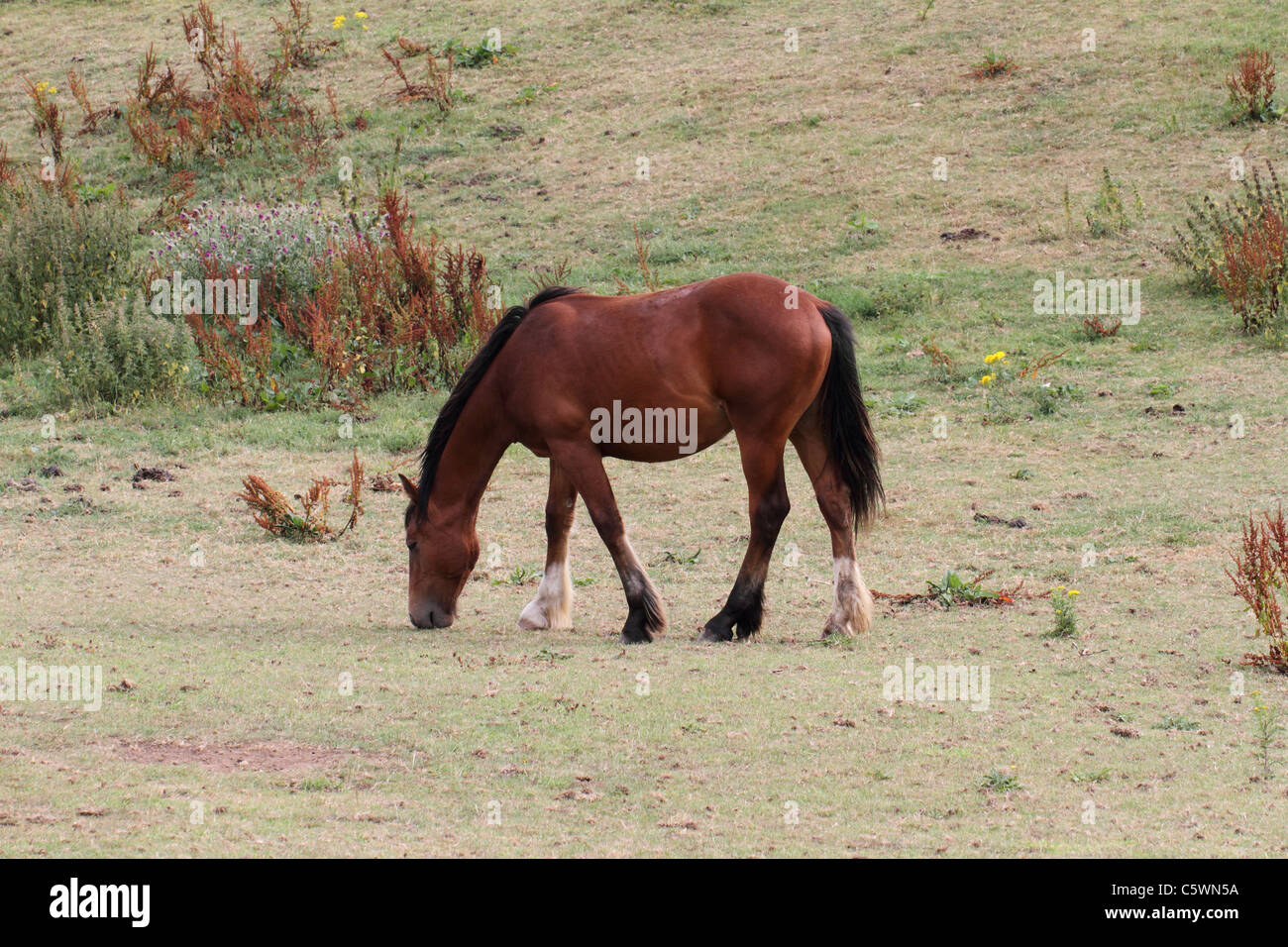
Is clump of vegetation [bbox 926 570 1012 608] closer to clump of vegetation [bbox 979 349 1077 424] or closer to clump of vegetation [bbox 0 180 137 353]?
clump of vegetation [bbox 979 349 1077 424]

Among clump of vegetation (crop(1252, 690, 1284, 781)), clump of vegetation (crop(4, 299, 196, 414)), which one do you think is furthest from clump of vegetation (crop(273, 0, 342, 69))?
clump of vegetation (crop(1252, 690, 1284, 781))

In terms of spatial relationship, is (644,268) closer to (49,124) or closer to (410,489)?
(410,489)

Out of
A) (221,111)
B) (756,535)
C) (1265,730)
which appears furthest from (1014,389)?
(221,111)

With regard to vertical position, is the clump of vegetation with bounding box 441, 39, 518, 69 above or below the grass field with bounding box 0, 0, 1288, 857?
above

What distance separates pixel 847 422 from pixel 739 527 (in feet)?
7.76

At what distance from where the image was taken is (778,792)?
524 centimetres

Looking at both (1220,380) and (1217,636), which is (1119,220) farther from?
(1217,636)

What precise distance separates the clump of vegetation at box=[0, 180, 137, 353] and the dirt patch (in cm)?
894

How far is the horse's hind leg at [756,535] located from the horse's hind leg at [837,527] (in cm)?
25

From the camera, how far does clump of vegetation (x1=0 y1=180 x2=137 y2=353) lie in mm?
14109

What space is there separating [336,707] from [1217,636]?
4138 mm

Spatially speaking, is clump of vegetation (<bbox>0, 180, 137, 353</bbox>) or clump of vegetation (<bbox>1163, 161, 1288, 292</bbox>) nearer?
clump of vegetation (<bbox>1163, 161, 1288, 292</bbox>)

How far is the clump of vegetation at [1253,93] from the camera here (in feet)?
52.9

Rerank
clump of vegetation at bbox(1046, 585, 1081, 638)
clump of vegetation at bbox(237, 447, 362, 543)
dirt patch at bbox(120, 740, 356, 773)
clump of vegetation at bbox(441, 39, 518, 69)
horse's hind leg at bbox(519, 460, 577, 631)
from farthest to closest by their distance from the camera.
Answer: clump of vegetation at bbox(441, 39, 518, 69) < clump of vegetation at bbox(237, 447, 362, 543) < horse's hind leg at bbox(519, 460, 577, 631) < clump of vegetation at bbox(1046, 585, 1081, 638) < dirt patch at bbox(120, 740, 356, 773)
